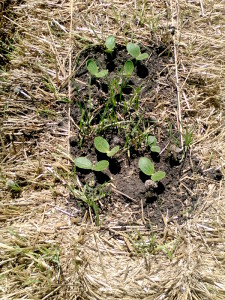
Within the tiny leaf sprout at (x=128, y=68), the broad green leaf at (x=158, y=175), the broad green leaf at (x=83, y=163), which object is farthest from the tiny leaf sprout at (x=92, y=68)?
the broad green leaf at (x=158, y=175)

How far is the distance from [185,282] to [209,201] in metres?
0.40

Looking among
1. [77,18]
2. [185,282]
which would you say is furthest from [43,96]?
[185,282]

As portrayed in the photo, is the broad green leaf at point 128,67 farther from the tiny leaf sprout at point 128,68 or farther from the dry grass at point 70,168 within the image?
the dry grass at point 70,168

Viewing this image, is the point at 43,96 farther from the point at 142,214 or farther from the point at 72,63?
the point at 142,214

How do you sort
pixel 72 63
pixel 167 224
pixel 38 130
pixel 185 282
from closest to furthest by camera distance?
pixel 185 282, pixel 167 224, pixel 38 130, pixel 72 63

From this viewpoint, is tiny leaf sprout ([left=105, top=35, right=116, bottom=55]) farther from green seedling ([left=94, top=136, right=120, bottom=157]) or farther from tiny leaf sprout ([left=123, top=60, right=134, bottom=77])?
green seedling ([left=94, top=136, right=120, bottom=157])

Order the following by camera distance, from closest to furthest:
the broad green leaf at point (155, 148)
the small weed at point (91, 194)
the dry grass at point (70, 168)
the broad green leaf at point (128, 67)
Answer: the dry grass at point (70, 168), the small weed at point (91, 194), the broad green leaf at point (155, 148), the broad green leaf at point (128, 67)

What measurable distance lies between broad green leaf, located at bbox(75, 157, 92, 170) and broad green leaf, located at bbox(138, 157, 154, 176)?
0.81 ft

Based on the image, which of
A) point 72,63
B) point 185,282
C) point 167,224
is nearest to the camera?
point 185,282

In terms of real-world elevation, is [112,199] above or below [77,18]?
below

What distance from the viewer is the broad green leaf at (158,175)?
65.2 inches

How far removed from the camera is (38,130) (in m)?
1.84

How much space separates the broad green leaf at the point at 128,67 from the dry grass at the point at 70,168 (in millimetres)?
241

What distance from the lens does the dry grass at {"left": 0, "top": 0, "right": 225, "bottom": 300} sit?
152 centimetres
